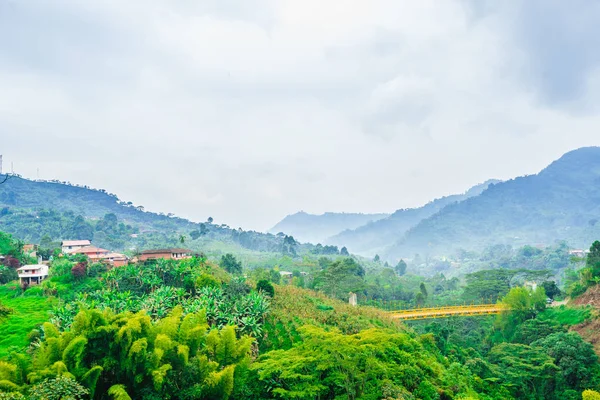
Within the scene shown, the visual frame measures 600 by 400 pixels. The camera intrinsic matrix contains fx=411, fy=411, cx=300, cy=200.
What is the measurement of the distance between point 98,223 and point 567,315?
8427 centimetres

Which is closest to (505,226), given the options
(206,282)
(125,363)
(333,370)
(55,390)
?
(206,282)

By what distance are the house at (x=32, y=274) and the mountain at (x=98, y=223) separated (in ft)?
66.7

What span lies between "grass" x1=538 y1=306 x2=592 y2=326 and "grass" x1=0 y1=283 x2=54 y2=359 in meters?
29.0

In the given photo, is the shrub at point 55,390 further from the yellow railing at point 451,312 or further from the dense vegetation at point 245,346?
the yellow railing at point 451,312

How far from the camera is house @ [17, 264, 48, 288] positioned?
93.0 ft

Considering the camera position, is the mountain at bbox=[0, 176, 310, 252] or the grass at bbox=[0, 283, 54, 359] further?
the mountain at bbox=[0, 176, 310, 252]

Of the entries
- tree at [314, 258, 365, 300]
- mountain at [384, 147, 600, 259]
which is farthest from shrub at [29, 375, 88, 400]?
mountain at [384, 147, 600, 259]

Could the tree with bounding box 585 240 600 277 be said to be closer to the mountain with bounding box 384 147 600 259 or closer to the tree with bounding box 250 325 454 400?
the tree with bounding box 250 325 454 400

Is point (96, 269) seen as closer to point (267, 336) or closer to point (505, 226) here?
point (267, 336)

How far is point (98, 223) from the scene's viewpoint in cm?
8606

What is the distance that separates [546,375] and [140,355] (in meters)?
18.1

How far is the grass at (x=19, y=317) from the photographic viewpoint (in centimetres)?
1831

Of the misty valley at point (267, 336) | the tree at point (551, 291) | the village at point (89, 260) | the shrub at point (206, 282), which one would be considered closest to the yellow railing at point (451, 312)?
the misty valley at point (267, 336)

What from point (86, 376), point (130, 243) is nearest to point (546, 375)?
point (86, 376)
